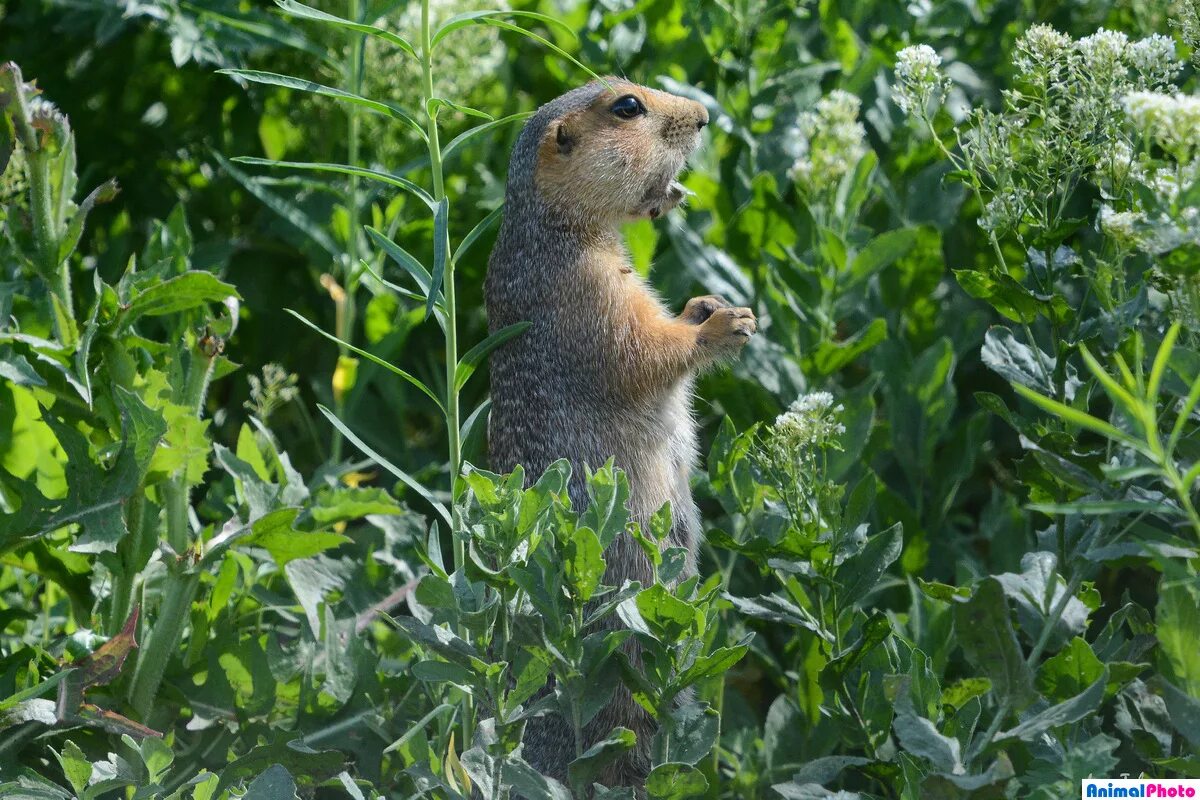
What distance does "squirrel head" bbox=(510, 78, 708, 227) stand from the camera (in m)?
2.60

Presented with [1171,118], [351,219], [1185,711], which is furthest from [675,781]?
[351,219]

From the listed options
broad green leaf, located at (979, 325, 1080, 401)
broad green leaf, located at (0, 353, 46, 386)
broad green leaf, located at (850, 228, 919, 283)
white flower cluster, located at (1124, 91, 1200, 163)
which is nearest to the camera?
white flower cluster, located at (1124, 91, 1200, 163)

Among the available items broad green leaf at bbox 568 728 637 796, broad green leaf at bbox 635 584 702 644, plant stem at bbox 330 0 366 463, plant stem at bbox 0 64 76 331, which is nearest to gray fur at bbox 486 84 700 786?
broad green leaf at bbox 568 728 637 796

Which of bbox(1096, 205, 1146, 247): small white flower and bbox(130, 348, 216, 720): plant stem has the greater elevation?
bbox(1096, 205, 1146, 247): small white flower

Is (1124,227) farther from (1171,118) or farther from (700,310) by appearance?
(700,310)

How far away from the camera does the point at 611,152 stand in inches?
102

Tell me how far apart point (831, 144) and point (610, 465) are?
1.11 metres

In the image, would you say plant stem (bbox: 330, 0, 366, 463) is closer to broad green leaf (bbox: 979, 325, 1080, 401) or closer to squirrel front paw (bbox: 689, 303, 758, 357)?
squirrel front paw (bbox: 689, 303, 758, 357)

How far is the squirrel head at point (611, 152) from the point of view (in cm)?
260

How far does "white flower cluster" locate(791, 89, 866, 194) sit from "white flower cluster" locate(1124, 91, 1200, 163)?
1.08 meters

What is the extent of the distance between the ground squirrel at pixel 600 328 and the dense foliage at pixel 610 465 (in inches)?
4.4

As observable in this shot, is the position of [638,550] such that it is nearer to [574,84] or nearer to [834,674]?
[834,674]

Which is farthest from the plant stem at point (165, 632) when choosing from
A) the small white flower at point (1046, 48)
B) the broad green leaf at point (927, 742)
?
the small white flower at point (1046, 48)

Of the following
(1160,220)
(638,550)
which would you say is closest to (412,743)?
(638,550)
